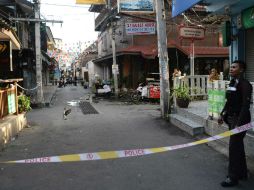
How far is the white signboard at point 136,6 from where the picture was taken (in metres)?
17.6

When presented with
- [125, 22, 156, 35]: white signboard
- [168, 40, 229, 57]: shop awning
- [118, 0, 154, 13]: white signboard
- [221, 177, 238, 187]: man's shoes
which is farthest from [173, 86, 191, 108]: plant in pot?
[168, 40, 229, 57]: shop awning

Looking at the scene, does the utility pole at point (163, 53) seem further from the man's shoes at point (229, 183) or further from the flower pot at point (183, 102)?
the man's shoes at point (229, 183)

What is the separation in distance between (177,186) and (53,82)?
52501 mm

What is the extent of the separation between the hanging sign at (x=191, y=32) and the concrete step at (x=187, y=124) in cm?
372

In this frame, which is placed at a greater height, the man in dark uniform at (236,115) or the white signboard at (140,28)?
the white signboard at (140,28)

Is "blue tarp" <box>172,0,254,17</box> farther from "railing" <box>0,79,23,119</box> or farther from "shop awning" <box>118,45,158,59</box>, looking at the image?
"shop awning" <box>118,45,158,59</box>

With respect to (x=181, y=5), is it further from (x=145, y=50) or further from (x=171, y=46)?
(x=171, y=46)

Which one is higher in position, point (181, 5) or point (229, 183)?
point (181, 5)

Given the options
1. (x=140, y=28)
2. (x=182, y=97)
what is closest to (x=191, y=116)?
(x=182, y=97)

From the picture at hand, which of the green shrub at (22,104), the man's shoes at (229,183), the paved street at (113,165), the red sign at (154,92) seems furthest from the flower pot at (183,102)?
the red sign at (154,92)

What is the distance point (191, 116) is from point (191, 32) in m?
4.72

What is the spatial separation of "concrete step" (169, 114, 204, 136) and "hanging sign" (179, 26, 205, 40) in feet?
12.2

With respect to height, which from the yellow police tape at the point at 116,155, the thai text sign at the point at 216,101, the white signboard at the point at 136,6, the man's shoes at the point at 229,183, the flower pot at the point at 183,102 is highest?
the white signboard at the point at 136,6

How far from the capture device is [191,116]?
448 inches
